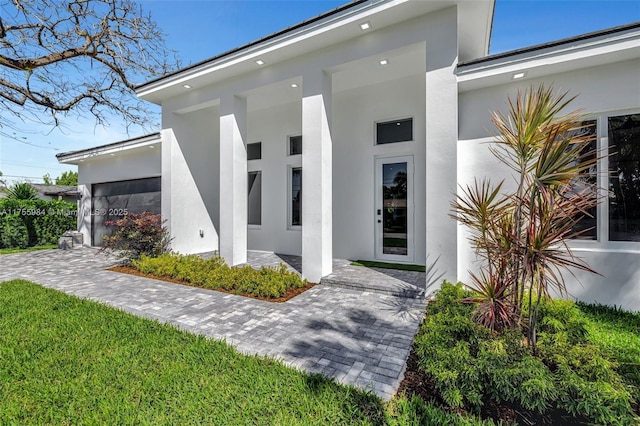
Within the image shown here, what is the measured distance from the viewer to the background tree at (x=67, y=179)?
5081cm

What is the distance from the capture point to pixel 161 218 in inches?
372

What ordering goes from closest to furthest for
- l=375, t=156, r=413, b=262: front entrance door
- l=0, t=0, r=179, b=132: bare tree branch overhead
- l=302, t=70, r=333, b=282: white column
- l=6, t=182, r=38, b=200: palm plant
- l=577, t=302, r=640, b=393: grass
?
l=577, t=302, r=640, b=393: grass < l=302, t=70, r=333, b=282: white column < l=375, t=156, r=413, b=262: front entrance door < l=0, t=0, r=179, b=132: bare tree branch overhead < l=6, t=182, r=38, b=200: palm plant

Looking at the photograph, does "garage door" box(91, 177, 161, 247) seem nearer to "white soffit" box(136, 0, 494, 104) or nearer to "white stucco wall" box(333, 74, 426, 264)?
"white soffit" box(136, 0, 494, 104)

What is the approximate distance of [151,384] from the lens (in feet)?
9.32

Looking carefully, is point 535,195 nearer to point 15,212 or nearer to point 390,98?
point 390,98

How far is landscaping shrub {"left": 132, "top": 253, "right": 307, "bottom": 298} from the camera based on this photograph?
5762mm

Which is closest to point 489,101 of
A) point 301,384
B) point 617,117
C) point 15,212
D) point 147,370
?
point 617,117

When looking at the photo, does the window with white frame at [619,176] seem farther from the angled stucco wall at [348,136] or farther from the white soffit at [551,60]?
the angled stucco wall at [348,136]

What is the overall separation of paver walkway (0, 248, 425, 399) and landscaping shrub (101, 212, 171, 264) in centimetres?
120

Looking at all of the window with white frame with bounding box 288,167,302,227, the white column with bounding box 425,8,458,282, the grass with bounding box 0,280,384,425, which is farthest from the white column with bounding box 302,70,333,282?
the grass with bounding box 0,280,384,425

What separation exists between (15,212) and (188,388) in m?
16.3

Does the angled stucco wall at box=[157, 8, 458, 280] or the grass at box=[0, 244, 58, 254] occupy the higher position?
the angled stucco wall at box=[157, 8, 458, 280]

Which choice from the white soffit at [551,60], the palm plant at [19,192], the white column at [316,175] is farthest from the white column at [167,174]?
the palm plant at [19,192]

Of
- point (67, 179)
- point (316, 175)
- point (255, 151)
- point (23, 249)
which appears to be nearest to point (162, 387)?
point (316, 175)
